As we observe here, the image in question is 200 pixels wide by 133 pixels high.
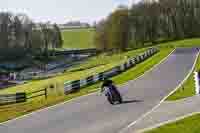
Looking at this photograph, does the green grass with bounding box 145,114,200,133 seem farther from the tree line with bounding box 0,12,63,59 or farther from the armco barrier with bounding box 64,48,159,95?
the tree line with bounding box 0,12,63,59

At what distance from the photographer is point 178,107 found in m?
22.9

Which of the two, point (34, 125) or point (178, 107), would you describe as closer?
point (34, 125)

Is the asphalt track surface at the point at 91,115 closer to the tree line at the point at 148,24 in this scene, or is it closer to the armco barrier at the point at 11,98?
the armco barrier at the point at 11,98

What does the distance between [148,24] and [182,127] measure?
12179 cm

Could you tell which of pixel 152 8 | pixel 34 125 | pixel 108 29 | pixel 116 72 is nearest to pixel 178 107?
pixel 34 125

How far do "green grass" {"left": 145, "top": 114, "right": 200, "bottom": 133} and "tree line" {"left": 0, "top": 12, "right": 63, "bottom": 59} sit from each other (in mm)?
137106

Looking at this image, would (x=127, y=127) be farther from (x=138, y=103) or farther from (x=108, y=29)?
(x=108, y=29)

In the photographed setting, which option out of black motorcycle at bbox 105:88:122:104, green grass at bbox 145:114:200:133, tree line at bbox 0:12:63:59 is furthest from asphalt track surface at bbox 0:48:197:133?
tree line at bbox 0:12:63:59

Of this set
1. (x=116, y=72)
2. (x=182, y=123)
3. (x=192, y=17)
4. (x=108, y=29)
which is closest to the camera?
(x=182, y=123)

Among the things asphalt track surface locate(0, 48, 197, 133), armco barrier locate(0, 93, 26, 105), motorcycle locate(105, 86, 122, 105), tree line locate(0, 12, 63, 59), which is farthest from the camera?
tree line locate(0, 12, 63, 59)

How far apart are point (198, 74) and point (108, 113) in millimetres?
8809

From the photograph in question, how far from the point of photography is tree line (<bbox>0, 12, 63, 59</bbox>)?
15538cm

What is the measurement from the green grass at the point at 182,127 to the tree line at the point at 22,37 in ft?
450

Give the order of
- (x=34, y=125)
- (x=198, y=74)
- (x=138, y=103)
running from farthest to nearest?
(x=198, y=74), (x=138, y=103), (x=34, y=125)
